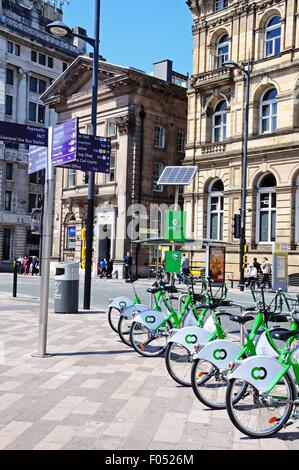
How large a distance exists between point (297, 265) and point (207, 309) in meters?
22.6

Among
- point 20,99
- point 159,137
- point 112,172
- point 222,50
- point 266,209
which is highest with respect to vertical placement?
point 20,99

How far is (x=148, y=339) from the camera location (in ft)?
28.8

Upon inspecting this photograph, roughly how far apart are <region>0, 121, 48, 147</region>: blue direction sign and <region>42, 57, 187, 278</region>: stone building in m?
29.3

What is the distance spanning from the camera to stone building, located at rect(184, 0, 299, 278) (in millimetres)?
30562

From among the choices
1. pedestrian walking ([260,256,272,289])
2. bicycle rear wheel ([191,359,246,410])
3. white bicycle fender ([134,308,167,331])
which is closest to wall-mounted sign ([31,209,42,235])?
pedestrian walking ([260,256,272,289])

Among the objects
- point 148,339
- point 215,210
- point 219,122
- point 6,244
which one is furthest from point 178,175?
point 6,244

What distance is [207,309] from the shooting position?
27.0ft

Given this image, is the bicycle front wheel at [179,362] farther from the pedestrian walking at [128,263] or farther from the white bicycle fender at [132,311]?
the pedestrian walking at [128,263]

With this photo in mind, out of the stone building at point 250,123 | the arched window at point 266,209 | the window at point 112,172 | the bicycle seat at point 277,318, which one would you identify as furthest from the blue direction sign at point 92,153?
the window at point 112,172

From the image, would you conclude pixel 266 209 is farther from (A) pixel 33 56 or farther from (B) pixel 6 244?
(A) pixel 33 56

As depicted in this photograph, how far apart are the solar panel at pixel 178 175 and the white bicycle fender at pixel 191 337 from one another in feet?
90.0

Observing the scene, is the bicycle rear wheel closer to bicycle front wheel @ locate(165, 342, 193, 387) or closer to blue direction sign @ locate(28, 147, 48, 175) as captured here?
bicycle front wheel @ locate(165, 342, 193, 387)

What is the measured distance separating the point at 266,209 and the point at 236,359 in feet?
88.2
